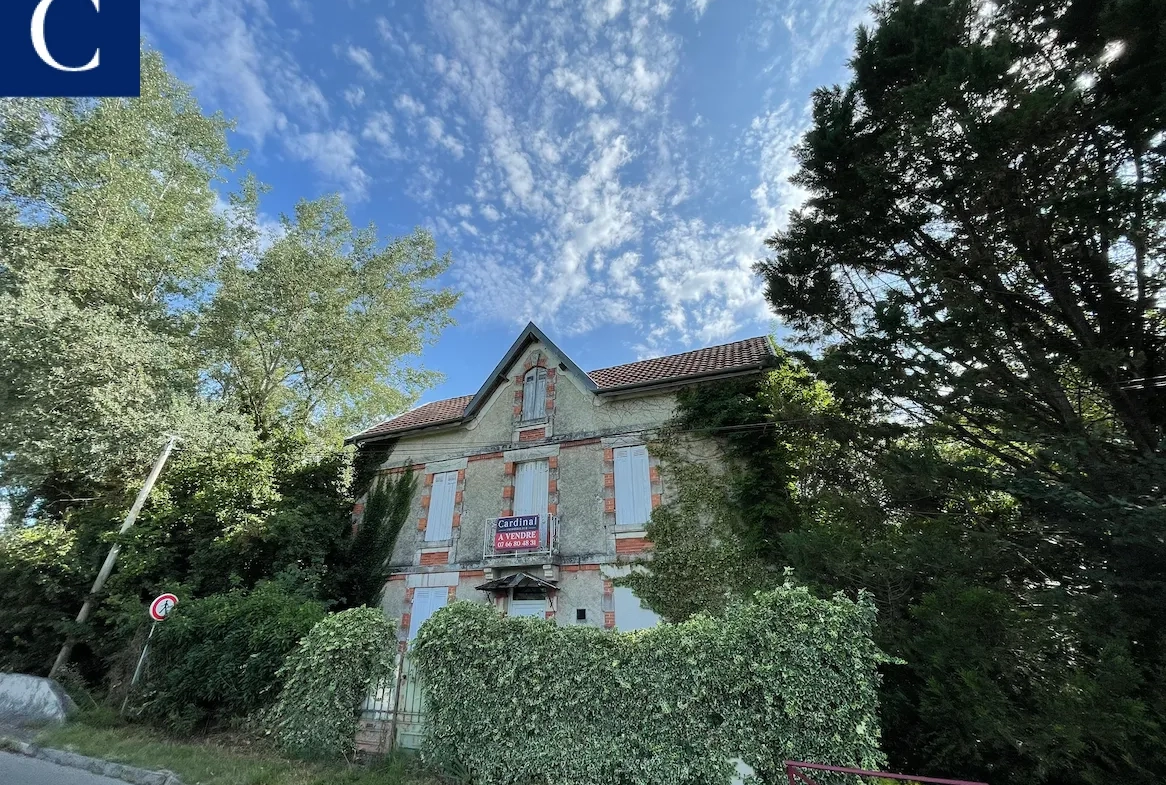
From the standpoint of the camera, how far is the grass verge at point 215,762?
237 inches

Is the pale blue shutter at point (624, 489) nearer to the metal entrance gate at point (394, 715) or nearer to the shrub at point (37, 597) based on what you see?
the metal entrance gate at point (394, 715)

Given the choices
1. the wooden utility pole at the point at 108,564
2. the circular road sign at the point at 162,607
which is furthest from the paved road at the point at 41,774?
the wooden utility pole at the point at 108,564

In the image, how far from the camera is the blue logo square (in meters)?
7.29

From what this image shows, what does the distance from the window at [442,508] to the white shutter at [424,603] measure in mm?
1348

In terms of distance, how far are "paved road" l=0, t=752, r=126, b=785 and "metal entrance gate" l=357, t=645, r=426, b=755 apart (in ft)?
9.42

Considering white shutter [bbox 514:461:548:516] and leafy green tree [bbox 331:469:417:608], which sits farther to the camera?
leafy green tree [bbox 331:469:417:608]

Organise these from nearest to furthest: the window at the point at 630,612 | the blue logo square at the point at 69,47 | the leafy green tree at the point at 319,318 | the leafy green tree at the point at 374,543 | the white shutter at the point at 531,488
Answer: the blue logo square at the point at 69,47 → the window at the point at 630,612 → the white shutter at the point at 531,488 → the leafy green tree at the point at 374,543 → the leafy green tree at the point at 319,318

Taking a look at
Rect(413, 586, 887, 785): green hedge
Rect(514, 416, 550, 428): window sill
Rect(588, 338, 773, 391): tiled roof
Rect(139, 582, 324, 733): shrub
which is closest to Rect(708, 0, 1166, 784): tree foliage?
Rect(413, 586, 887, 785): green hedge

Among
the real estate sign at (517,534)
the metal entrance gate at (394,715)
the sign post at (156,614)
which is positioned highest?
the real estate sign at (517,534)

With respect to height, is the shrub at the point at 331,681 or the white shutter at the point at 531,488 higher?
the white shutter at the point at 531,488

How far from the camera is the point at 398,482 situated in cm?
1469

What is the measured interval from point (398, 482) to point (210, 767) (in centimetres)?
859

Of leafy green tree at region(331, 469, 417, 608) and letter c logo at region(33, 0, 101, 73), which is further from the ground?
letter c logo at region(33, 0, 101, 73)

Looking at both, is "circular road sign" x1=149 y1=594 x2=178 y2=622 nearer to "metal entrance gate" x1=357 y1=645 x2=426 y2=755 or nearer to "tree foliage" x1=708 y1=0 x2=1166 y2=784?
"metal entrance gate" x1=357 y1=645 x2=426 y2=755
